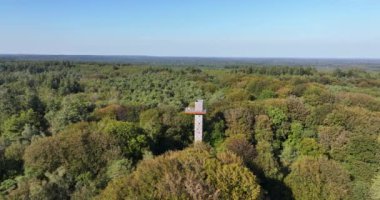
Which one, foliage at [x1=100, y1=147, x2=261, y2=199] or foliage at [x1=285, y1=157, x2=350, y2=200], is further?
foliage at [x1=285, y1=157, x2=350, y2=200]

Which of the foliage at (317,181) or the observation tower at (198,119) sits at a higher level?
the observation tower at (198,119)

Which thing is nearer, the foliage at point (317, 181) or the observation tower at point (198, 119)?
the foliage at point (317, 181)

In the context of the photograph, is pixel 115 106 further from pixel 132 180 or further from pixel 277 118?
pixel 132 180

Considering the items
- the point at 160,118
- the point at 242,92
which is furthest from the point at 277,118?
the point at 242,92

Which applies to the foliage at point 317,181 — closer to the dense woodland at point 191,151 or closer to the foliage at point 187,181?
the dense woodland at point 191,151

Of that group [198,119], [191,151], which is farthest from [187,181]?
[198,119]

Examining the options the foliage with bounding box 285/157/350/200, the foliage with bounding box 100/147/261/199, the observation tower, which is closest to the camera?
the foliage with bounding box 100/147/261/199

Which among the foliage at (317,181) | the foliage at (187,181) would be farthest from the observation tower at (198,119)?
the foliage at (187,181)

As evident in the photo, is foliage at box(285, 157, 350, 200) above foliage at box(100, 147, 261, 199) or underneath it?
underneath

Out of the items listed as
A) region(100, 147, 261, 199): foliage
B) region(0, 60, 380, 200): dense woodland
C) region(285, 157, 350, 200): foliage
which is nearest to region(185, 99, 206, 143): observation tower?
region(0, 60, 380, 200): dense woodland

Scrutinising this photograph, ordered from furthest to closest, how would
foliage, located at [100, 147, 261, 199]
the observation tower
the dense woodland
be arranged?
the observation tower → the dense woodland → foliage, located at [100, 147, 261, 199]

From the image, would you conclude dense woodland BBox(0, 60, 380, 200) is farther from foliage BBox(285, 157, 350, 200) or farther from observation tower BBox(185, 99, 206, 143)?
observation tower BBox(185, 99, 206, 143)

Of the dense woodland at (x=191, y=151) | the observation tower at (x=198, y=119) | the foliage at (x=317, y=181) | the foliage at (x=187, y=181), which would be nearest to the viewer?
the foliage at (x=187, y=181)
